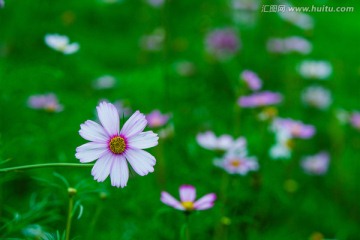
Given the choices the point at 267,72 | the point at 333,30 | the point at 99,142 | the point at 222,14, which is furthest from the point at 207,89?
the point at 99,142

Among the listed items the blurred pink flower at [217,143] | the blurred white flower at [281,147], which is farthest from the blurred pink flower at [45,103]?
the blurred white flower at [281,147]

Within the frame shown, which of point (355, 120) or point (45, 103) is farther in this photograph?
point (355, 120)

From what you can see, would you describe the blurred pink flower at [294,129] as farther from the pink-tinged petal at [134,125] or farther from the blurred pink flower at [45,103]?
the pink-tinged petal at [134,125]

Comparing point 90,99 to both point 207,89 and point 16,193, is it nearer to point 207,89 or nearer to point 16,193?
point 16,193

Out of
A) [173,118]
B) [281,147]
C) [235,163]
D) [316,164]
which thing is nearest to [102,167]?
[235,163]

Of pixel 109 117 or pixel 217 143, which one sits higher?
pixel 217 143

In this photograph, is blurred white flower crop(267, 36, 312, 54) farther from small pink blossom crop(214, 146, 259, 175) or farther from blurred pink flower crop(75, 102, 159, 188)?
blurred pink flower crop(75, 102, 159, 188)

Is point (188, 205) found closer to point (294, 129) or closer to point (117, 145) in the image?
point (117, 145)
